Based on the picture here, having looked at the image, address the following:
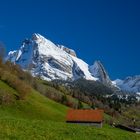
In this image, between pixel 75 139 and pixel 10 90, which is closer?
pixel 75 139

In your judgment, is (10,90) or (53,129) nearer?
(53,129)

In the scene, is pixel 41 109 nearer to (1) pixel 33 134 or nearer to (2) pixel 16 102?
(2) pixel 16 102

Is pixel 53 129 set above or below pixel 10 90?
below

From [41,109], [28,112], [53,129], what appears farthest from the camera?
[41,109]

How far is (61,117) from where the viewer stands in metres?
121

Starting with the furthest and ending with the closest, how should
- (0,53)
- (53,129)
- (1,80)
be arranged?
1. (0,53)
2. (1,80)
3. (53,129)

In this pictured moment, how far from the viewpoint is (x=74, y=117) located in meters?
108

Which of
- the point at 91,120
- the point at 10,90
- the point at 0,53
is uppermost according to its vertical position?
the point at 0,53

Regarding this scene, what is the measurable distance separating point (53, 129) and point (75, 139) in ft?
11.2

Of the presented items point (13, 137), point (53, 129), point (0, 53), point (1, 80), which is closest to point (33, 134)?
point (13, 137)

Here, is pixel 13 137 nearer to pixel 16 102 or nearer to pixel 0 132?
pixel 0 132

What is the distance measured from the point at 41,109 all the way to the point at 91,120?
15.0m

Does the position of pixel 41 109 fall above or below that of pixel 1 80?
below

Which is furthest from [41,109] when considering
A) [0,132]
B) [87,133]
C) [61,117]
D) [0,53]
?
[0,132]
